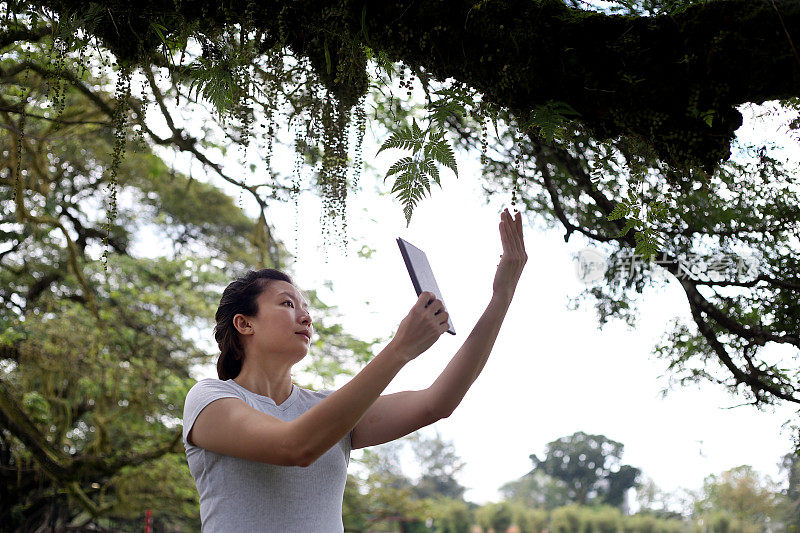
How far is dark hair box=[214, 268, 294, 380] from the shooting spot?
1478 millimetres

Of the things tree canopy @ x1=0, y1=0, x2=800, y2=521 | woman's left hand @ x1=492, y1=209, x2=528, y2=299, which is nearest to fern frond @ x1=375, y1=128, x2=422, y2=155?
tree canopy @ x1=0, y1=0, x2=800, y2=521

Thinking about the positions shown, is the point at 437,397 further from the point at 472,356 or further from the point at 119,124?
the point at 119,124

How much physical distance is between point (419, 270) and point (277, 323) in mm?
403

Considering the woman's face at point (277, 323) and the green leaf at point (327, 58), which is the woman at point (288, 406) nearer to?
the woman's face at point (277, 323)

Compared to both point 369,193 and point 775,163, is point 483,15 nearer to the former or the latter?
point 775,163

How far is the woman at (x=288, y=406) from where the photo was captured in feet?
3.43

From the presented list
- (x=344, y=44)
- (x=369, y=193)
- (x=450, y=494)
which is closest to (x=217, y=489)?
(x=344, y=44)

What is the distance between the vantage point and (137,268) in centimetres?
745

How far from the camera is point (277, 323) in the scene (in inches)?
55.8

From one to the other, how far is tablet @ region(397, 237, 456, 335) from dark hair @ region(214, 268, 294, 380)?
42cm

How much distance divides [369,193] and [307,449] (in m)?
4.32

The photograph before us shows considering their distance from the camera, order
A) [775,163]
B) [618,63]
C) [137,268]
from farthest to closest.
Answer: [137,268], [775,163], [618,63]

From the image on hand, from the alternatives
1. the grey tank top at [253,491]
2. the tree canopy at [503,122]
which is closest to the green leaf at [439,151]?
the tree canopy at [503,122]

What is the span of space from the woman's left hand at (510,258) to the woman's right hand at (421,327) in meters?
0.30
